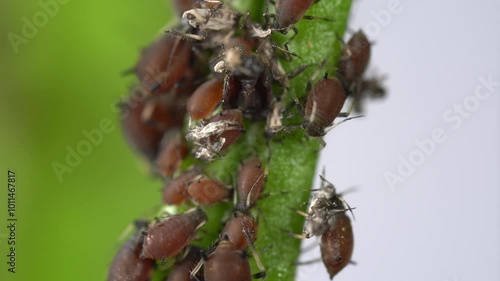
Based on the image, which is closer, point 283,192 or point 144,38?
point 283,192

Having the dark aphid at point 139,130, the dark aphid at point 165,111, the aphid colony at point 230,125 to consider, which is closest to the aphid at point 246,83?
the aphid colony at point 230,125

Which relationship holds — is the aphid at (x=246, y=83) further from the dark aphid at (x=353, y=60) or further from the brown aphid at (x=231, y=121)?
the dark aphid at (x=353, y=60)

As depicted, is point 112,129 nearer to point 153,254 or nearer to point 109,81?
point 109,81

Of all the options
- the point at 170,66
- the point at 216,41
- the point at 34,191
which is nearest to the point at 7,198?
the point at 34,191

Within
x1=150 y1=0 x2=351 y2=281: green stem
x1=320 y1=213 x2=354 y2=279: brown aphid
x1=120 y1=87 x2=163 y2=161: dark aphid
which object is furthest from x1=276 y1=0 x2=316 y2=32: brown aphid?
x1=120 y1=87 x2=163 y2=161: dark aphid

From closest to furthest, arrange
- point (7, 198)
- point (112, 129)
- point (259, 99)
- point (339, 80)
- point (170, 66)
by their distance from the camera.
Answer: point (259, 99) → point (339, 80) → point (170, 66) → point (7, 198) → point (112, 129)

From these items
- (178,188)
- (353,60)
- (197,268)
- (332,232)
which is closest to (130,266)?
(197,268)
